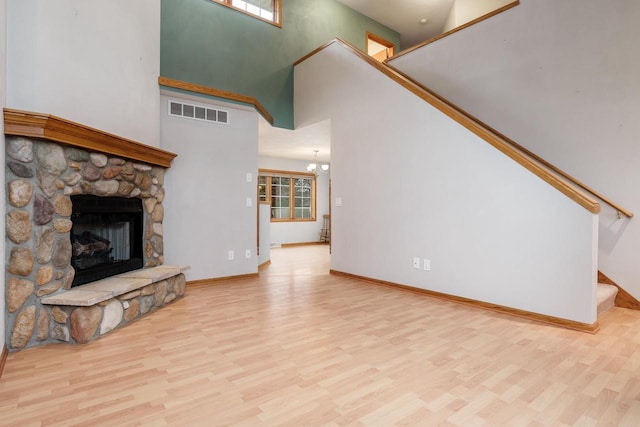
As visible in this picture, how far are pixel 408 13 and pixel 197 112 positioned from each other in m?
5.70

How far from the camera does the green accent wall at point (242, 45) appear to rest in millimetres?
4594

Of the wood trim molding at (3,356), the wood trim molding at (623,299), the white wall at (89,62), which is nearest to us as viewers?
the wood trim molding at (3,356)

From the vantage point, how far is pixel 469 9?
22.7 feet

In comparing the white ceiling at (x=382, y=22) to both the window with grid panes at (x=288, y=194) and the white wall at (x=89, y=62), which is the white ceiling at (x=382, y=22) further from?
the white wall at (x=89, y=62)

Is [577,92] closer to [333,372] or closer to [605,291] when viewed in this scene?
[605,291]

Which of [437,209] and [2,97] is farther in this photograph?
[437,209]

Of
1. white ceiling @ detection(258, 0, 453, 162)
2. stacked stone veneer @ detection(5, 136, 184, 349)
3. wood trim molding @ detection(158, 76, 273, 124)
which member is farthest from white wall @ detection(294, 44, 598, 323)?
stacked stone veneer @ detection(5, 136, 184, 349)

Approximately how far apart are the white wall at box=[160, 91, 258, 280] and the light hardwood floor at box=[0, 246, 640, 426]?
132 cm

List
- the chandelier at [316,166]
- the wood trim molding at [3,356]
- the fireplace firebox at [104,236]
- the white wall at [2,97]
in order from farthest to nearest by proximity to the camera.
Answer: the chandelier at [316,166] → the fireplace firebox at [104,236] → the white wall at [2,97] → the wood trim molding at [3,356]

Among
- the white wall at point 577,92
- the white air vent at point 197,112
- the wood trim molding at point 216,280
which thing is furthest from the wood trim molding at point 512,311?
the white air vent at point 197,112

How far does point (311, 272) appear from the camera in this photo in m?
5.32

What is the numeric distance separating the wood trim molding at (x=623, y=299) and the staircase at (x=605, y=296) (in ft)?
0.17

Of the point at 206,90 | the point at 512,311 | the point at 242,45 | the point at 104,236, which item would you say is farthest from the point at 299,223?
the point at 512,311

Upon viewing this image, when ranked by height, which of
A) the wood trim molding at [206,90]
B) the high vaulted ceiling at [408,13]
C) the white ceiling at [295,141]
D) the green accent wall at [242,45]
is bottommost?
the white ceiling at [295,141]
